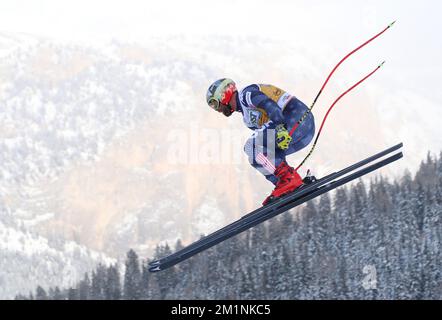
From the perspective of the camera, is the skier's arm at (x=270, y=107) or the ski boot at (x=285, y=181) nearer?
the skier's arm at (x=270, y=107)

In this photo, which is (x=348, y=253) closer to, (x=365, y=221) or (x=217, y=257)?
(x=365, y=221)

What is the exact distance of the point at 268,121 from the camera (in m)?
16.3

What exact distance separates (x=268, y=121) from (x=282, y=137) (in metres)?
0.51

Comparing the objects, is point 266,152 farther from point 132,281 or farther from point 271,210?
point 132,281

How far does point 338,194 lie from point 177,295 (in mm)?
31763

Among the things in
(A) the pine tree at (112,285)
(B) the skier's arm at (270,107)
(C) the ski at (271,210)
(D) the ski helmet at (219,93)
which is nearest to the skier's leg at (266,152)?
(B) the skier's arm at (270,107)

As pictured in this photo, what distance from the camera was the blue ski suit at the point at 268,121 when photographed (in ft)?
52.7

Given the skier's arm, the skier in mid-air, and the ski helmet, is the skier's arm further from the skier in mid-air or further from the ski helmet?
the ski helmet

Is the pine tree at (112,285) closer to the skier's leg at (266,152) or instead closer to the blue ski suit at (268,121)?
the blue ski suit at (268,121)

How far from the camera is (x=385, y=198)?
14950 centimetres

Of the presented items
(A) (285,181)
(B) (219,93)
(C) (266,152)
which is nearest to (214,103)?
(B) (219,93)

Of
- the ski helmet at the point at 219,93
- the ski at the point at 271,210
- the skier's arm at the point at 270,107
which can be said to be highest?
the ski helmet at the point at 219,93

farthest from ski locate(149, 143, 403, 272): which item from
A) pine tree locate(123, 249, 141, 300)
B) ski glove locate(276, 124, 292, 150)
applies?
pine tree locate(123, 249, 141, 300)

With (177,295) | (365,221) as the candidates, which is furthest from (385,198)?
(177,295)
